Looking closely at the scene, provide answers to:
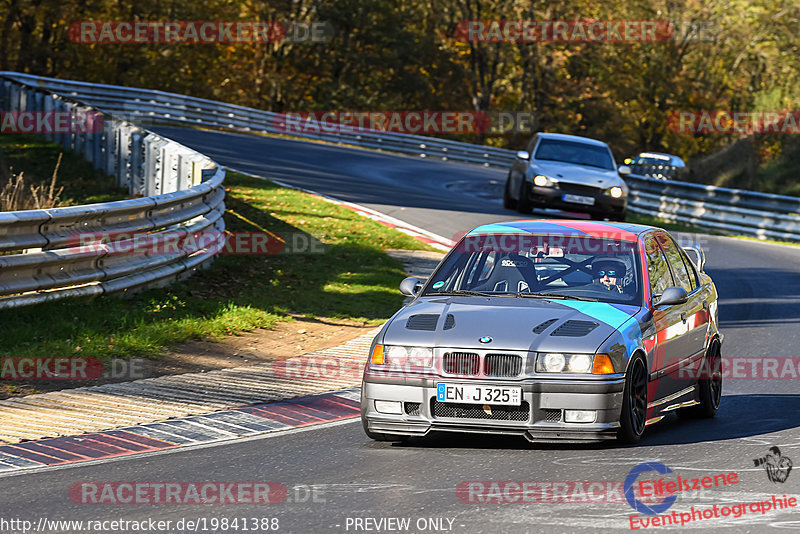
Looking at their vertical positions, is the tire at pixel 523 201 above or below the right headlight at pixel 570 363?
below

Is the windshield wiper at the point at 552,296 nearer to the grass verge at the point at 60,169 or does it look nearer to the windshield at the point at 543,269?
the windshield at the point at 543,269

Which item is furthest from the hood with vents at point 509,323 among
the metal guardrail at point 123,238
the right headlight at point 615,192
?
the right headlight at point 615,192

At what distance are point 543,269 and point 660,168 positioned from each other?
3263 cm

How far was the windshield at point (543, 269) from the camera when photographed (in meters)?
8.15

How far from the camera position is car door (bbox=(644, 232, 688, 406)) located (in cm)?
796

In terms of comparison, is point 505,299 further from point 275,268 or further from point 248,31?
point 248,31

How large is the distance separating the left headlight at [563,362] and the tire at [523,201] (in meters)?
16.5

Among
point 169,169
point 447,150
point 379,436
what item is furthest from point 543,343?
point 447,150

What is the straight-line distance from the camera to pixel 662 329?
8.13 m

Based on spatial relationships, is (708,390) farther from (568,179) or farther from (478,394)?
(568,179)

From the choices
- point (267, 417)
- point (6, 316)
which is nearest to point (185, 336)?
point (6, 316)

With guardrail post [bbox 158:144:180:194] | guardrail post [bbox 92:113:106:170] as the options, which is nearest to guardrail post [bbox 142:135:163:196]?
guardrail post [bbox 158:144:180:194]

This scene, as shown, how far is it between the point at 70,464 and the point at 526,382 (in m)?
2.73

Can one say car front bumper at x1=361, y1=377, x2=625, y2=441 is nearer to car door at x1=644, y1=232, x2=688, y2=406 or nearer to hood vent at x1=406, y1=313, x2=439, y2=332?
hood vent at x1=406, y1=313, x2=439, y2=332
